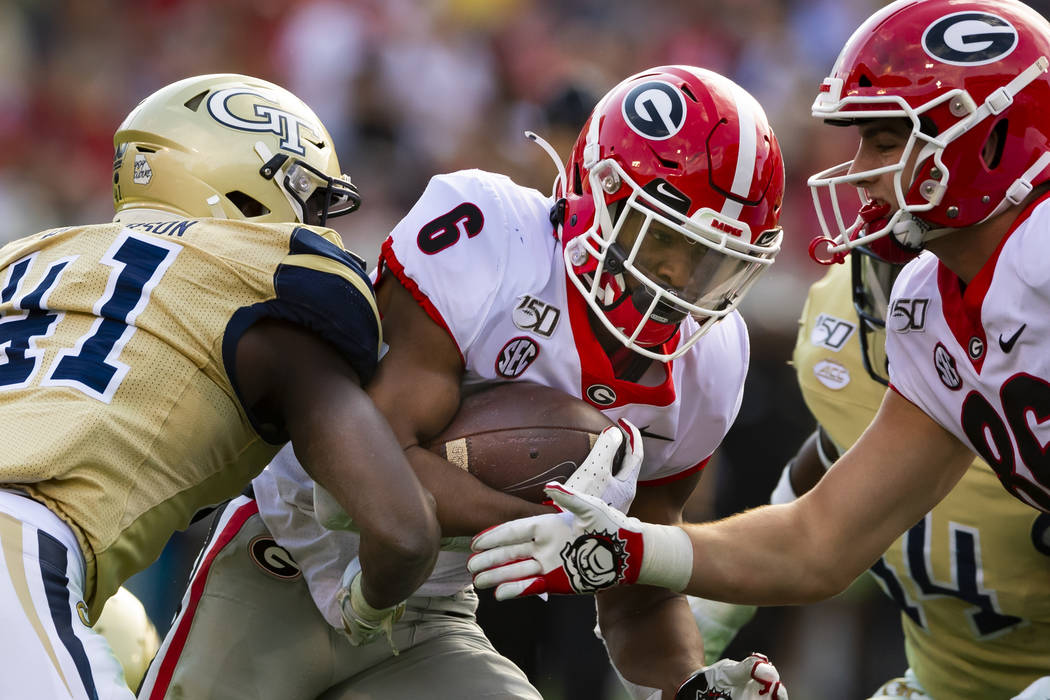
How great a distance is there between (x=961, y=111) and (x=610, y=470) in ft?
3.36

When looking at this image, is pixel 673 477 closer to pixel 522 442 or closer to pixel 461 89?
pixel 522 442

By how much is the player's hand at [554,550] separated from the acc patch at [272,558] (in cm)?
65

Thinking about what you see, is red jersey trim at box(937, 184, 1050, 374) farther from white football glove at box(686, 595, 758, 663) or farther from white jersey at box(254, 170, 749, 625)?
white football glove at box(686, 595, 758, 663)

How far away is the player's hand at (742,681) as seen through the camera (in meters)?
2.71

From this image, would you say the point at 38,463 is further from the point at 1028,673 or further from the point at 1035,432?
the point at 1028,673

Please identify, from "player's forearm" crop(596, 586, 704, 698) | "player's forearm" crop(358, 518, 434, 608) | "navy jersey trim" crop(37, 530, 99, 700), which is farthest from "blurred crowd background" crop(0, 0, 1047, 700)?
"navy jersey trim" crop(37, 530, 99, 700)

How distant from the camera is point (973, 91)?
260 cm

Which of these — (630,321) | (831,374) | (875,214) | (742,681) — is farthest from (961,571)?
(630,321)

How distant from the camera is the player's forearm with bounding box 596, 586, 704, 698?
3.00m

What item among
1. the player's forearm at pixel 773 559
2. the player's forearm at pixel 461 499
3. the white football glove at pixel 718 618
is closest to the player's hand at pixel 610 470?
the player's forearm at pixel 461 499

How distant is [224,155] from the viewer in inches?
115

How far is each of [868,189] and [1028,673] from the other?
169 centimetres

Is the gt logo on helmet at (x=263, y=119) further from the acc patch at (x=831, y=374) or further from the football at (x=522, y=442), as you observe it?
the acc patch at (x=831, y=374)

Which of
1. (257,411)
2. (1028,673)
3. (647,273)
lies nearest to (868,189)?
(647,273)
